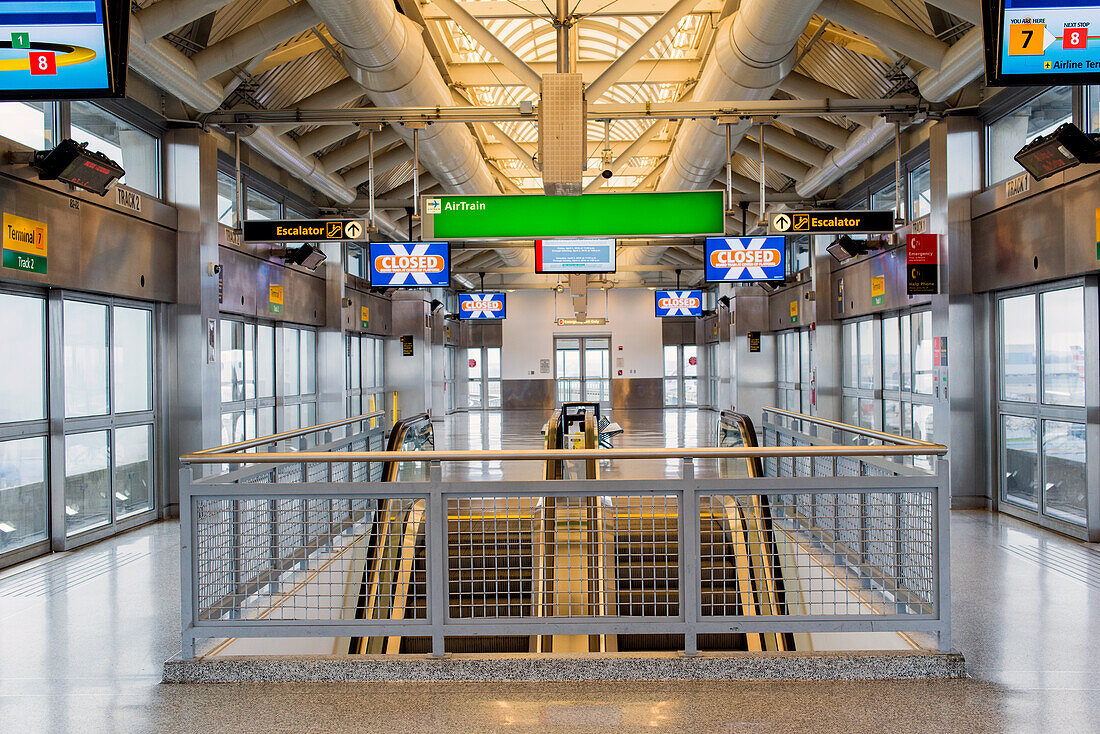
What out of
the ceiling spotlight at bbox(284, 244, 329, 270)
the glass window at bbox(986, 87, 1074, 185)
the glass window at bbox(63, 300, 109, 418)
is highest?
the glass window at bbox(986, 87, 1074, 185)

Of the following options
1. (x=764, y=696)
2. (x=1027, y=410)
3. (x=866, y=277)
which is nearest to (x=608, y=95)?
(x=866, y=277)

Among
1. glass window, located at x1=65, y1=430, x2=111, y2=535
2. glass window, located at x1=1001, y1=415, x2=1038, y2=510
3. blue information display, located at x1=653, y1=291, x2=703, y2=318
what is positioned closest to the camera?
glass window, located at x1=65, y1=430, x2=111, y2=535

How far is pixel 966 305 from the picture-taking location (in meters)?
8.01

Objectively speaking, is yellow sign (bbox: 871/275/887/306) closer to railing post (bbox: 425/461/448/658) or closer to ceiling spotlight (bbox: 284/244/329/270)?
ceiling spotlight (bbox: 284/244/329/270)

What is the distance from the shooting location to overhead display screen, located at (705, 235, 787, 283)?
29.0 feet

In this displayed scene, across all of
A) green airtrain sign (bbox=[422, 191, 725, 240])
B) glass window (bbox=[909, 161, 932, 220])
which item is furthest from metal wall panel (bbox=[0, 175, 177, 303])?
glass window (bbox=[909, 161, 932, 220])

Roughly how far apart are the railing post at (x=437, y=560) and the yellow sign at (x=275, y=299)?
25.4 feet

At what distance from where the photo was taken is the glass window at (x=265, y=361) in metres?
10.3

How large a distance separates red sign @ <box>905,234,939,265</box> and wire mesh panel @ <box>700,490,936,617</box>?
3.18 meters

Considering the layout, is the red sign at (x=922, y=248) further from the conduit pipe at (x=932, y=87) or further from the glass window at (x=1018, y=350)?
the conduit pipe at (x=932, y=87)

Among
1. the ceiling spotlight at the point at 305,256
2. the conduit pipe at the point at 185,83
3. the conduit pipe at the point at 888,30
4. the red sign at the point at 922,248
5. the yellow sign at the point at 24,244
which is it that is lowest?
the yellow sign at the point at 24,244

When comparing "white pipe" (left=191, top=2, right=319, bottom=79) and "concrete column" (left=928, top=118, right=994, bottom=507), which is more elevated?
"white pipe" (left=191, top=2, right=319, bottom=79)

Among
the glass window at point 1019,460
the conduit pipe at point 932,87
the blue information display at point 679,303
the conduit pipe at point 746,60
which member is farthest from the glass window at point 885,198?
the blue information display at point 679,303

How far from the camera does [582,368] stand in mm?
25625
